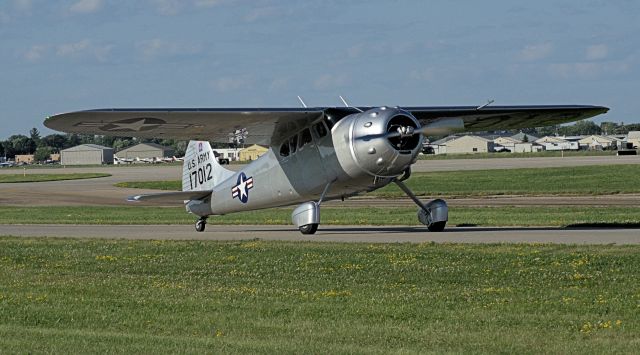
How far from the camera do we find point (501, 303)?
464 inches

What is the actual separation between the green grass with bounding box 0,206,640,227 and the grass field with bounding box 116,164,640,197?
452 inches

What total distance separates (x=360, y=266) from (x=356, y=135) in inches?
238

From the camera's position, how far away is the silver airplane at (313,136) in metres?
21.2

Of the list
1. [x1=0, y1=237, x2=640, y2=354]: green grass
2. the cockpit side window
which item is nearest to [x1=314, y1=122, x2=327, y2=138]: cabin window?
the cockpit side window

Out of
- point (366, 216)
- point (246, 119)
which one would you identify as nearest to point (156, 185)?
point (366, 216)

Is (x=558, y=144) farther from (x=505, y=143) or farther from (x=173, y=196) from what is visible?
(x=173, y=196)

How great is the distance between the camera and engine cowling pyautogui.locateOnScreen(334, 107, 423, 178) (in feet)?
68.6

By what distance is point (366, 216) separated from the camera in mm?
30703

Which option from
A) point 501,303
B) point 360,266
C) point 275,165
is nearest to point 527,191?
point 275,165

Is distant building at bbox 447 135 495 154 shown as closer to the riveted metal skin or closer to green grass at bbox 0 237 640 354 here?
the riveted metal skin

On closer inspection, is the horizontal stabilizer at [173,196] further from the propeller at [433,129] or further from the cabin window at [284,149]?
the propeller at [433,129]

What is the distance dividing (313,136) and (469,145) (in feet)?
480

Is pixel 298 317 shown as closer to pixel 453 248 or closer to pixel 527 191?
pixel 453 248

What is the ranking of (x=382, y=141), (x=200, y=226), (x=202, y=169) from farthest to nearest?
(x=202, y=169)
(x=200, y=226)
(x=382, y=141)
